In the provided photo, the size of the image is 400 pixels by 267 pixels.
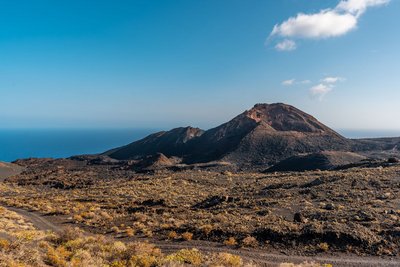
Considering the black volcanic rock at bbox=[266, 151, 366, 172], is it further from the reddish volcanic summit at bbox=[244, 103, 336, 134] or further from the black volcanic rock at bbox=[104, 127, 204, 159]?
the black volcanic rock at bbox=[104, 127, 204, 159]

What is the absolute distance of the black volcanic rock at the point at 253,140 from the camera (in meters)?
94.2

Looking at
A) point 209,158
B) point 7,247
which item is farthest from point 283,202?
point 209,158

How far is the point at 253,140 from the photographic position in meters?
99.6

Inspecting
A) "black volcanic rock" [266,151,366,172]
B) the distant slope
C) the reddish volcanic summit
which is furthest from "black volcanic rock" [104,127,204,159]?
"black volcanic rock" [266,151,366,172]

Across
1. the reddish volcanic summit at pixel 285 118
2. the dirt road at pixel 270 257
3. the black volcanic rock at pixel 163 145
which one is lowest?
the dirt road at pixel 270 257

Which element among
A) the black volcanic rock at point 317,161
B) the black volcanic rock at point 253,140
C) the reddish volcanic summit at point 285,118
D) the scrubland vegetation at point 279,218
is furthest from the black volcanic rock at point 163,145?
the scrubland vegetation at point 279,218

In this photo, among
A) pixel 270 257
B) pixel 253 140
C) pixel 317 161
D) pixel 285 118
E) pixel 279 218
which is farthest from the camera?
pixel 285 118

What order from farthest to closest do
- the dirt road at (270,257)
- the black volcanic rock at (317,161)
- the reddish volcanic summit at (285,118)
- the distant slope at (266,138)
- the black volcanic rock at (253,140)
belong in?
the reddish volcanic summit at (285,118) → the black volcanic rock at (253,140) → the distant slope at (266,138) → the black volcanic rock at (317,161) → the dirt road at (270,257)

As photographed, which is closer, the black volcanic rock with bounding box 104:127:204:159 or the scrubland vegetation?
the scrubland vegetation

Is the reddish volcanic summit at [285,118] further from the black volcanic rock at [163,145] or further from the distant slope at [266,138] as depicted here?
the black volcanic rock at [163,145]

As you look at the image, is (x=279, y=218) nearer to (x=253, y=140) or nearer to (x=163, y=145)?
(x=253, y=140)

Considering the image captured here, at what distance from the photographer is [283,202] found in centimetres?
2766

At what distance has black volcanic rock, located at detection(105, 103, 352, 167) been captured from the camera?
94188 mm

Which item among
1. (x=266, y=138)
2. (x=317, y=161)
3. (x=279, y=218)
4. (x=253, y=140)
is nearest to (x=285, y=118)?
(x=266, y=138)
